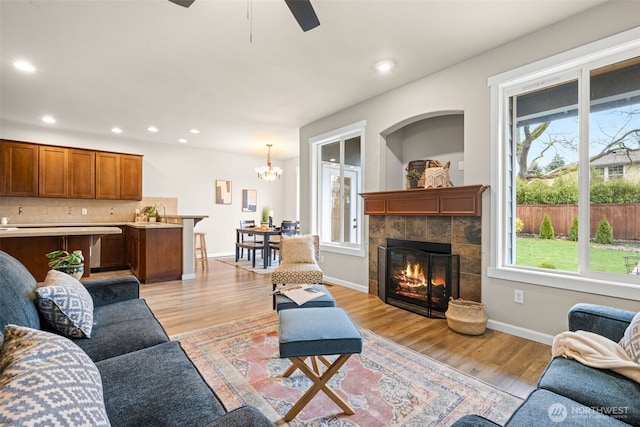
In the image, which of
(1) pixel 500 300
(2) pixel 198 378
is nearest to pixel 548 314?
(1) pixel 500 300

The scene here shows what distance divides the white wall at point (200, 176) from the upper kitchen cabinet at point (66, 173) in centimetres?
40

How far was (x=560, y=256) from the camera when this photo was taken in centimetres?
264

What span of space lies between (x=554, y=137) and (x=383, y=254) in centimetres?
214

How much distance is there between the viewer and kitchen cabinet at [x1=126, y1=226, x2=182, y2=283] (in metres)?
4.70

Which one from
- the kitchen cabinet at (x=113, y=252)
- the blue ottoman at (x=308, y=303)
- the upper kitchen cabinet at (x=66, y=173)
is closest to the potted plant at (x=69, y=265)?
the blue ottoman at (x=308, y=303)

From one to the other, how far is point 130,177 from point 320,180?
409 cm

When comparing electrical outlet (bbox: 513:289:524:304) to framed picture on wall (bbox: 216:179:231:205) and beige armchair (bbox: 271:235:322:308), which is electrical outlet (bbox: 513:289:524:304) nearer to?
beige armchair (bbox: 271:235:322:308)

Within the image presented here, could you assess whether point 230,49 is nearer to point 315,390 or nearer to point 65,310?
point 65,310

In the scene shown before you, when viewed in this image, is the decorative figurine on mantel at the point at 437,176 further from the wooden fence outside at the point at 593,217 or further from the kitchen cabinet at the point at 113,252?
the kitchen cabinet at the point at 113,252

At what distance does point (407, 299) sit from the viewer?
3.55 metres

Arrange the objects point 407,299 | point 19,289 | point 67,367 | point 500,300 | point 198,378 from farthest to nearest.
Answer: point 407,299, point 500,300, point 19,289, point 198,378, point 67,367

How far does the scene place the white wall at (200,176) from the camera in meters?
5.84

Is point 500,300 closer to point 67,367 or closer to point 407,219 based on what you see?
point 407,219

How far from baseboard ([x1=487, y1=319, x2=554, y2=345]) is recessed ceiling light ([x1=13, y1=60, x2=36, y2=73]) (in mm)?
5501
